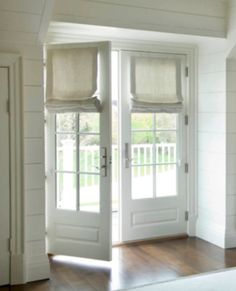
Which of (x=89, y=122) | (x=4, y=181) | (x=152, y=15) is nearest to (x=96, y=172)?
(x=89, y=122)

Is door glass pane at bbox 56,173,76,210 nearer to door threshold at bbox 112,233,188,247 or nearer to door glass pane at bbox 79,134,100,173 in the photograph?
door glass pane at bbox 79,134,100,173

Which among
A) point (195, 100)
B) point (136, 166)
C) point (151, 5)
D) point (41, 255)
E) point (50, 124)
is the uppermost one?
point (151, 5)

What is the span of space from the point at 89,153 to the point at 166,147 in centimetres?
112

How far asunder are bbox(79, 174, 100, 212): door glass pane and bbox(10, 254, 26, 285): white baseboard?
0.77 m

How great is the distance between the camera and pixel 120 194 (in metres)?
4.32

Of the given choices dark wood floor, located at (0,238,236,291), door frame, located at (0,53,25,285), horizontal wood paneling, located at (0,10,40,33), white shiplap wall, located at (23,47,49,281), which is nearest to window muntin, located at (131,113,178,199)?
dark wood floor, located at (0,238,236,291)

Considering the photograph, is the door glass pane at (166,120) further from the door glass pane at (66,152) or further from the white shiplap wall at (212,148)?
the door glass pane at (66,152)

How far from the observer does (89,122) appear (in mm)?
3770

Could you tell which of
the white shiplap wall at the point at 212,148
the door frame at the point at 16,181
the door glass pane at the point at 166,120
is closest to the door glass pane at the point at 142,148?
the door glass pane at the point at 166,120

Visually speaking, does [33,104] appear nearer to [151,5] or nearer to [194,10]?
[151,5]

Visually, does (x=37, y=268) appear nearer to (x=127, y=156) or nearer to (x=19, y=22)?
(x=127, y=156)

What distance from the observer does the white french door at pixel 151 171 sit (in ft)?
14.2

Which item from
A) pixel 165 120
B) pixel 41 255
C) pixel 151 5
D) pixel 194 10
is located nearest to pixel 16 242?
pixel 41 255

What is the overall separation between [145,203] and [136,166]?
0.44m
